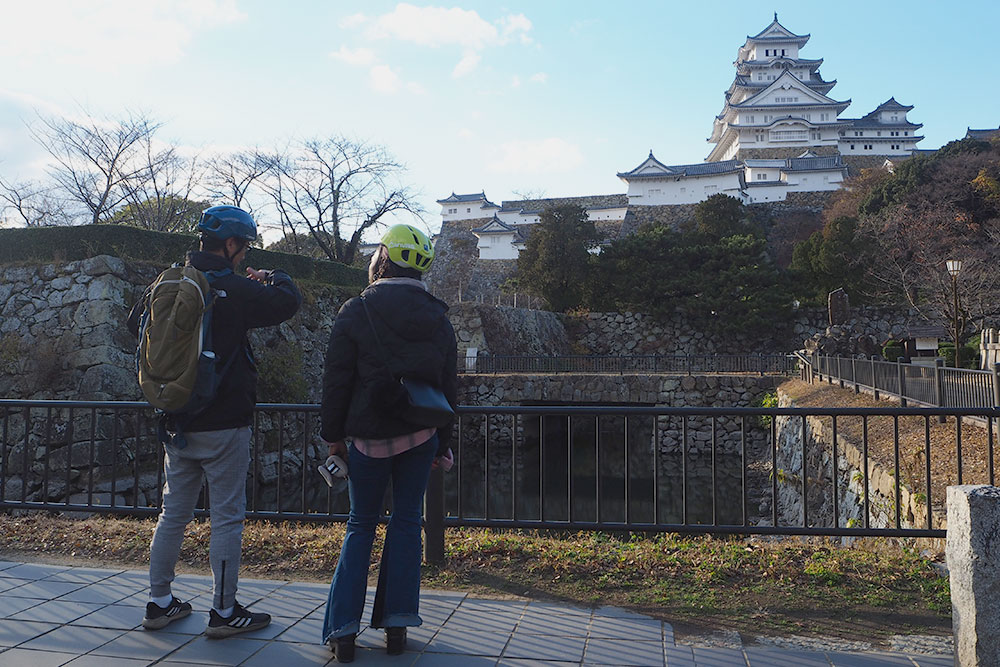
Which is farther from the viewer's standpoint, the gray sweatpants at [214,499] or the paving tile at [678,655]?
the gray sweatpants at [214,499]

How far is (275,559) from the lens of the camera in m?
3.90

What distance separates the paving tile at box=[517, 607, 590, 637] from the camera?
2.83 metres

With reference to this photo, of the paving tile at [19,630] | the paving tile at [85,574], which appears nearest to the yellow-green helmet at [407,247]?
the paving tile at [19,630]

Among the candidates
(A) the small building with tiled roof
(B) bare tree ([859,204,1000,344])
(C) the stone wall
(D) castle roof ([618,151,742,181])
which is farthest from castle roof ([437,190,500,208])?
(C) the stone wall

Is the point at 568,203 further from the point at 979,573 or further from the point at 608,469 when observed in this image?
the point at 979,573

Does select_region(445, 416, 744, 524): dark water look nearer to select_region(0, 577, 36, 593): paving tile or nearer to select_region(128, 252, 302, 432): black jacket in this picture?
select_region(0, 577, 36, 593): paving tile

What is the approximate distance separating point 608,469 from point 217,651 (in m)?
15.8

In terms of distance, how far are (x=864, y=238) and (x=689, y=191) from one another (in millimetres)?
14822

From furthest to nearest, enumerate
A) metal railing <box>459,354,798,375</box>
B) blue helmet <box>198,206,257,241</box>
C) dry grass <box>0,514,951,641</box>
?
metal railing <box>459,354,798,375</box> < dry grass <box>0,514,951,641</box> < blue helmet <box>198,206,257,241</box>

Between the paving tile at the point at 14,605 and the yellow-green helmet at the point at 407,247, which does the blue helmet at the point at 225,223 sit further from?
A: the paving tile at the point at 14,605

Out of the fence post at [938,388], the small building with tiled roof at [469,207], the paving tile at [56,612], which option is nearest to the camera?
the paving tile at [56,612]

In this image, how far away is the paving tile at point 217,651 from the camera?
8.20ft

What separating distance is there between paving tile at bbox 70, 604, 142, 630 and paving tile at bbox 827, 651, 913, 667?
2919 mm

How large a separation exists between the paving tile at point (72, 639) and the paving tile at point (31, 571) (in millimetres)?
965
